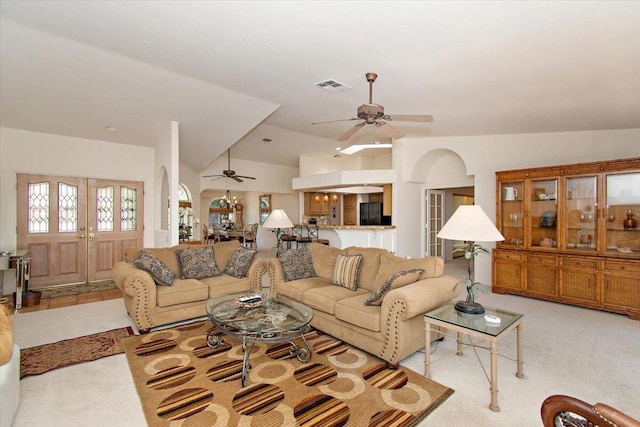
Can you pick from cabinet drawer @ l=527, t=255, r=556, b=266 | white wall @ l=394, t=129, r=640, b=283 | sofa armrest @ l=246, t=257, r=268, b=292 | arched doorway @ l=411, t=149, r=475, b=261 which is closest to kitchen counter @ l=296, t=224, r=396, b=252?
white wall @ l=394, t=129, r=640, b=283

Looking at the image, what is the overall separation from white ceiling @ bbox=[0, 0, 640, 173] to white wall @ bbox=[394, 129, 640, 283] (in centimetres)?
29

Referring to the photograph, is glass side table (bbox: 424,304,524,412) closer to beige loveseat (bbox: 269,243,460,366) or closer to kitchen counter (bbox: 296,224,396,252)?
beige loveseat (bbox: 269,243,460,366)

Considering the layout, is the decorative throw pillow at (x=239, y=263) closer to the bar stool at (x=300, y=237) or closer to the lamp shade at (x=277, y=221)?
the lamp shade at (x=277, y=221)

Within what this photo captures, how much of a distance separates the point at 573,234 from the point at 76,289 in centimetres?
822

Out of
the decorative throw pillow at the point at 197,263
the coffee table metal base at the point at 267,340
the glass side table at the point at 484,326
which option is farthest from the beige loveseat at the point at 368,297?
the decorative throw pillow at the point at 197,263

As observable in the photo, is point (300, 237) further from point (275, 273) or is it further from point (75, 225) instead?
point (75, 225)

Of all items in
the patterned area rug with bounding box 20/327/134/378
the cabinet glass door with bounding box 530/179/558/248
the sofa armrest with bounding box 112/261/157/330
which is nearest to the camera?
the patterned area rug with bounding box 20/327/134/378

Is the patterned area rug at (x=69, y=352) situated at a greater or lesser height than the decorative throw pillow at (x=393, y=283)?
lesser

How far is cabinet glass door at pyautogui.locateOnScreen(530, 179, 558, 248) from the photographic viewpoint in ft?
16.2

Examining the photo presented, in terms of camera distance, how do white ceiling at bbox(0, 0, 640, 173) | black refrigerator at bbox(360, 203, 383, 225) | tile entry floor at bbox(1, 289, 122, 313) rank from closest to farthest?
white ceiling at bbox(0, 0, 640, 173), tile entry floor at bbox(1, 289, 122, 313), black refrigerator at bbox(360, 203, 383, 225)

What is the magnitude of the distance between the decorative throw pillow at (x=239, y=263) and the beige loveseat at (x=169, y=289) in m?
0.05

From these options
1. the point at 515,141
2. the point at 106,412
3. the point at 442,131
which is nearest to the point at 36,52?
the point at 106,412

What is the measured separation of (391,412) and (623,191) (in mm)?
4637

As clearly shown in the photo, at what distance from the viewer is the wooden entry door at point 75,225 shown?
5.54 metres
